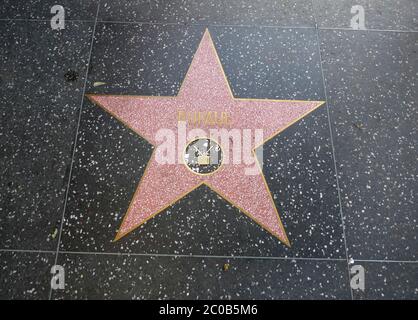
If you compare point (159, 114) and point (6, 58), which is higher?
point (6, 58)

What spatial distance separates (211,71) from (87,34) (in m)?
0.68

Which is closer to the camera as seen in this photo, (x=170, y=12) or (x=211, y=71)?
(x=211, y=71)

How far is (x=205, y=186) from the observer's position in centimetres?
143

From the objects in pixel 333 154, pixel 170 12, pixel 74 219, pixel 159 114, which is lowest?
pixel 74 219

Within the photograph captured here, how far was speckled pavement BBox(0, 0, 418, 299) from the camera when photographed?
4.26ft

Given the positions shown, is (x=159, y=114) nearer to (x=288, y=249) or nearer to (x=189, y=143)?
(x=189, y=143)

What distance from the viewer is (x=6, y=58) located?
5.52 feet

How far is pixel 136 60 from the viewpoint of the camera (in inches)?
66.2

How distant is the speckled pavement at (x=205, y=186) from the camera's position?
1.30 metres
